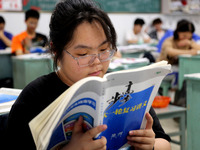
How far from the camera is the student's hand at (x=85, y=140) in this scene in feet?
2.12

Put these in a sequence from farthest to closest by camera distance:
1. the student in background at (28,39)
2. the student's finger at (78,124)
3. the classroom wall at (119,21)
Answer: the classroom wall at (119,21) → the student in background at (28,39) → the student's finger at (78,124)

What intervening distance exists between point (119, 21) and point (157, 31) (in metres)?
1.06

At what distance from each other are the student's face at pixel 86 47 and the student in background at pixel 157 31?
6675 millimetres

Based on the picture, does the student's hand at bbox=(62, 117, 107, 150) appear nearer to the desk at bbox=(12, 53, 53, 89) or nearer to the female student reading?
the female student reading

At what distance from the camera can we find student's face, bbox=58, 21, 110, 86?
0.79m

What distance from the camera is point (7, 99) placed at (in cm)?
111

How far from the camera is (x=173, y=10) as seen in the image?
7.74 m

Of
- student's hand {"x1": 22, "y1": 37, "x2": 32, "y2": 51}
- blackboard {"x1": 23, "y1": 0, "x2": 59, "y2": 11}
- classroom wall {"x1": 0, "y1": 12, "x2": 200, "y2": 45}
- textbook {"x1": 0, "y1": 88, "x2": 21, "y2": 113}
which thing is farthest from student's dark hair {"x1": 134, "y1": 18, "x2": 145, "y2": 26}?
textbook {"x1": 0, "y1": 88, "x2": 21, "y2": 113}

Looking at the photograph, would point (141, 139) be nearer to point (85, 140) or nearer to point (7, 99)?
point (85, 140)

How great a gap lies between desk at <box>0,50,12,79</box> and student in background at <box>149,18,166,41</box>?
4.23 m

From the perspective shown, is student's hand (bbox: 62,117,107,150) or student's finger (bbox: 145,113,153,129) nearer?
student's hand (bbox: 62,117,107,150)

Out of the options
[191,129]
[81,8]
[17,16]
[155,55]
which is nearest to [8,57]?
[17,16]

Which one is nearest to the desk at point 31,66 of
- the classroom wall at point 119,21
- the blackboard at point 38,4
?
the classroom wall at point 119,21

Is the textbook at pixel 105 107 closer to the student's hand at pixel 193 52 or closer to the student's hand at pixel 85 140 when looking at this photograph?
the student's hand at pixel 85 140
